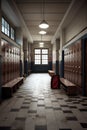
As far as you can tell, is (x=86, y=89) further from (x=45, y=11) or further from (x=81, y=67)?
(x=45, y=11)

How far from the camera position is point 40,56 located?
74.5 ft

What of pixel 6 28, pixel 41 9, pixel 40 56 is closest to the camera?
pixel 41 9

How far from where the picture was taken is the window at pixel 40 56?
22688 mm

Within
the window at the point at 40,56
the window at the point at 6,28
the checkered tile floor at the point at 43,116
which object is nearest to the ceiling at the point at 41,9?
the window at the point at 6,28

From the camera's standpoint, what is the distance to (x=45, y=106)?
5.11 m

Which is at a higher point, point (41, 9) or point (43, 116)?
point (41, 9)

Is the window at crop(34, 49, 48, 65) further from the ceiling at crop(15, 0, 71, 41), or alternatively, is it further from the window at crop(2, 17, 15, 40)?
the ceiling at crop(15, 0, 71, 41)

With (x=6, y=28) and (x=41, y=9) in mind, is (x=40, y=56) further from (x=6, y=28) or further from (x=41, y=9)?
(x=41, y=9)

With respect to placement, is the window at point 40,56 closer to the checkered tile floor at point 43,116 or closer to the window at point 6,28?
the window at point 6,28

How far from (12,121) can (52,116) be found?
0.97 metres

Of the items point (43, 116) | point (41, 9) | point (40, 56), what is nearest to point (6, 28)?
point (41, 9)

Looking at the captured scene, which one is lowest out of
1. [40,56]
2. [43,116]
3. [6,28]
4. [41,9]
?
[43,116]

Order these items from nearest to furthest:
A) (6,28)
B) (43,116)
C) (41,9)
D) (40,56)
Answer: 1. (43,116)
2. (41,9)
3. (6,28)
4. (40,56)

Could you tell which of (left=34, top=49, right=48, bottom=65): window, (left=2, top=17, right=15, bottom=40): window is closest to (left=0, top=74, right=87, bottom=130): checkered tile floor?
(left=2, top=17, right=15, bottom=40): window
